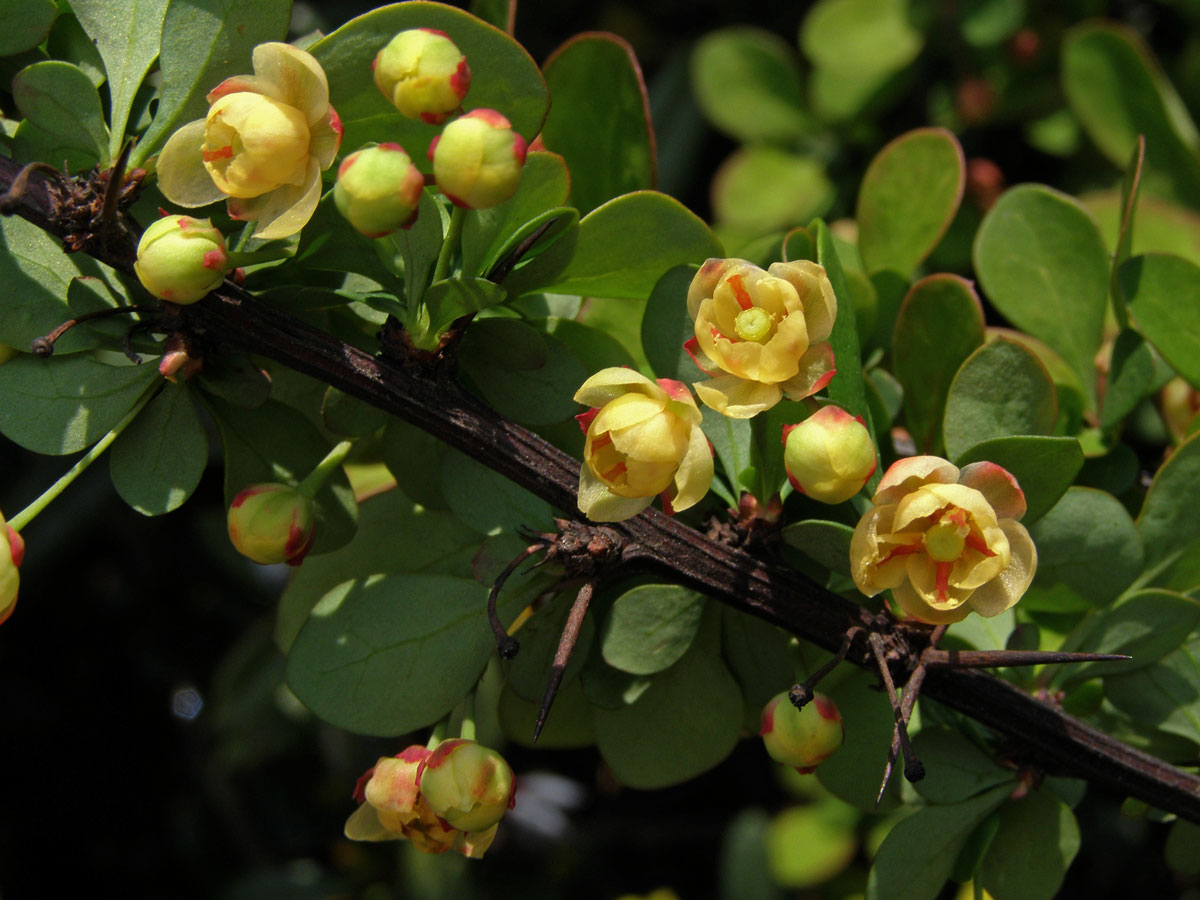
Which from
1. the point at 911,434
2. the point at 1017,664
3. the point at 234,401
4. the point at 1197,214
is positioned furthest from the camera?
the point at 1197,214

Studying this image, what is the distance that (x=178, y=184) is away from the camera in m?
0.86

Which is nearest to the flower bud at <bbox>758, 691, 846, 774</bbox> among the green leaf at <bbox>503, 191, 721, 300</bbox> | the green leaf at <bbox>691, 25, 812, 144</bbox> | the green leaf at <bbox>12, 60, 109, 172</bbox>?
the green leaf at <bbox>503, 191, 721, 300</bbox>

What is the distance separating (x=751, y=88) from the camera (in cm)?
202

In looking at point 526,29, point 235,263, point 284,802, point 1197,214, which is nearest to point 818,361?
point 235,263

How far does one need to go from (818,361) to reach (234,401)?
504 mm

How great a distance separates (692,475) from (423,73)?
0.35m

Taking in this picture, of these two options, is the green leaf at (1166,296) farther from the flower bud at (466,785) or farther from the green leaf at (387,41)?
the flower bud at (466,785)

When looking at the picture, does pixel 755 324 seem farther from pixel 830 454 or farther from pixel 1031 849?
pixel 1031 849

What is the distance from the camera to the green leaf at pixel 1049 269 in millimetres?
1186

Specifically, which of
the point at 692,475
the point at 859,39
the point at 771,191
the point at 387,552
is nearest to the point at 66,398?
the point at 387,552

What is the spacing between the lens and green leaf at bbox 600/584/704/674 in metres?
0.96

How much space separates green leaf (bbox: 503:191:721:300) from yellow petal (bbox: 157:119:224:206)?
0.83 ft

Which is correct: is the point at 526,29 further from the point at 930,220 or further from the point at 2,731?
the point at 2,731

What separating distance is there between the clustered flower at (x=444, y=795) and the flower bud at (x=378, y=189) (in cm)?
41
